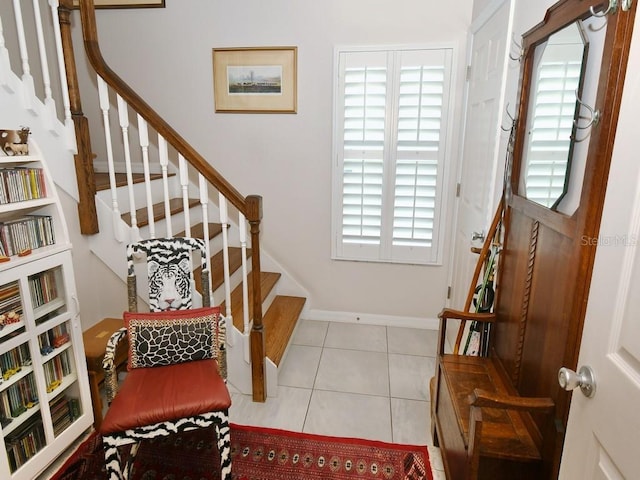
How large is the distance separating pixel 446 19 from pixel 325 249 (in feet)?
6.21

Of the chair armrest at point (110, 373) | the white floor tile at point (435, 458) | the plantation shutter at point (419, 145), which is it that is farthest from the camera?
the plantation shutter at point (419, 145)

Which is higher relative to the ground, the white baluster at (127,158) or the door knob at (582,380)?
the white baluster at (127,158)

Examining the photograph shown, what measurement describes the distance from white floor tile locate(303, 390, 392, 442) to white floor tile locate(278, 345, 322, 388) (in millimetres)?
151

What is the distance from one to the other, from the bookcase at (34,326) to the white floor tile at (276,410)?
0.80 metres

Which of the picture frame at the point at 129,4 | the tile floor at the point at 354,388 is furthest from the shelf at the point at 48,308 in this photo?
the picture frame at the point at 129,4

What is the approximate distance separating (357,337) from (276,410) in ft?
3.39

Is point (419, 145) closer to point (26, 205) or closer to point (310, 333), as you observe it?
point (310, 333)

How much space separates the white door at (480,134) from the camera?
2051 millimetres

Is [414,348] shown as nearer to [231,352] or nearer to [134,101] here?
[231,352]

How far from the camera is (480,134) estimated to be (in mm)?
2367

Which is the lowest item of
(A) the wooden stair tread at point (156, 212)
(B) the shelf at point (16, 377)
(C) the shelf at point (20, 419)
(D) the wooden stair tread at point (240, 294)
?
(C) the shelf at point (20, 419)

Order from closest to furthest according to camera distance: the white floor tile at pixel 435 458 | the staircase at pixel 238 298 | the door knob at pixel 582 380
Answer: the door knob at pixel 582 380, the white floor tile at pixel 435 458, the staircase at pixel 238 298

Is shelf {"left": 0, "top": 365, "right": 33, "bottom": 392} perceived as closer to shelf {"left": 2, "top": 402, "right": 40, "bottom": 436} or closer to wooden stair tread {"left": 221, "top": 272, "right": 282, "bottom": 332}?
shelf {"left": 2, "top": 402, "right": 40, "bottom": 436}

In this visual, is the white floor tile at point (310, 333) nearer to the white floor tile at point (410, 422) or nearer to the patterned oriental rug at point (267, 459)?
the white floor tile at point (410, 422)
